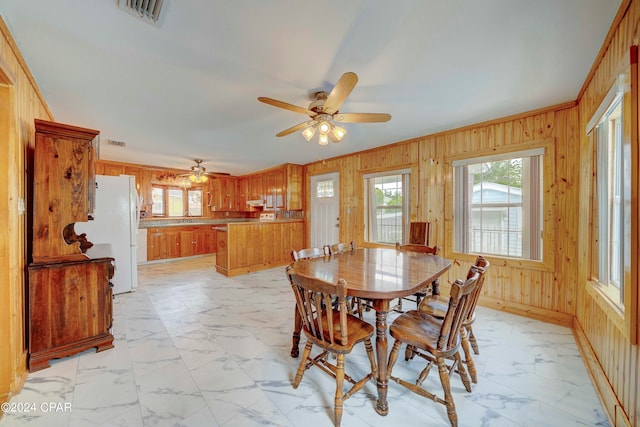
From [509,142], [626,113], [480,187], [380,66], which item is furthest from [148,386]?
[509,142]

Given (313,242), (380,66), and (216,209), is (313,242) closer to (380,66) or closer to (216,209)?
(216,209)

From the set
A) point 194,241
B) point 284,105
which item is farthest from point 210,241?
point 284,105

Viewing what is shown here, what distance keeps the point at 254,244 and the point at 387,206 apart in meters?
2.72

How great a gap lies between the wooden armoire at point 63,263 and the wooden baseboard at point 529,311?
162 inches

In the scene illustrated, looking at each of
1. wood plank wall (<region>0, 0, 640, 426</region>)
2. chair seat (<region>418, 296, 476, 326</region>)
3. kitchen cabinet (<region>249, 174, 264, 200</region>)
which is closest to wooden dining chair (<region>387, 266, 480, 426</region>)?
chair seat (<region>418, 296, 476, 326</region>)

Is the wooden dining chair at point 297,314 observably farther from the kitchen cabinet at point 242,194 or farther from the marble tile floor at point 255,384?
the kitchen cabinet at point 242,194

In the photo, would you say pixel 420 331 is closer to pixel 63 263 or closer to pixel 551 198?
pixel 551 198

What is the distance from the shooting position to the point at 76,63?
75.4 inches

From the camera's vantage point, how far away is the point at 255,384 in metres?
1.79

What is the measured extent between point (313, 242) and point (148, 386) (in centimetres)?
421

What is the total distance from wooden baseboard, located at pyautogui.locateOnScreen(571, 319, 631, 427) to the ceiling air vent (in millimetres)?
3315

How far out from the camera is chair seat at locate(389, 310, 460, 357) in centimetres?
151

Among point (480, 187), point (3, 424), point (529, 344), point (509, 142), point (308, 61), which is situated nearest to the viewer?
point (3, 424)

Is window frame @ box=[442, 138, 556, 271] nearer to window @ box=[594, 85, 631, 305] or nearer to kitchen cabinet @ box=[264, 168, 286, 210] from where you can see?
window @ box=[594, 85, 631, 305]
